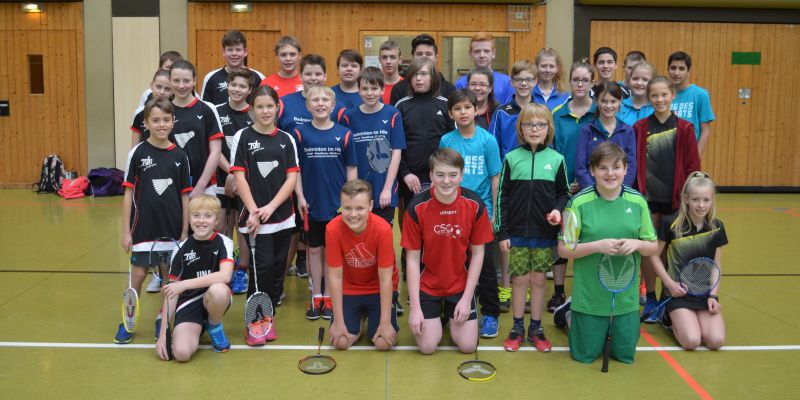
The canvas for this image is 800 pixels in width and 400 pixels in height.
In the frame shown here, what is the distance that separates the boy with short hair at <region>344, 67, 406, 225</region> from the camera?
18.2ft

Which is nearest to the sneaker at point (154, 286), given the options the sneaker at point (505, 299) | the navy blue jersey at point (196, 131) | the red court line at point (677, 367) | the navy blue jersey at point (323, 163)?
the navy blue jersey at point (196, 131)

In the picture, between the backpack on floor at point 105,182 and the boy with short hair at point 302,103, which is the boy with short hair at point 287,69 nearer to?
the boy with short hair at point 302,103

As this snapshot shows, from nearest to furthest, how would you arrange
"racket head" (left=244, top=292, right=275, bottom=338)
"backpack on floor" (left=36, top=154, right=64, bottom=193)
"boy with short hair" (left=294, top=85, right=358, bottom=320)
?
"racket head" (left=244, top=292, right=275, bottom=338), "boy with short hair" (left=294, top=85, right=358, bottom=320), "backpack on floor" (left=36, top=154, right=64, bottom=193)

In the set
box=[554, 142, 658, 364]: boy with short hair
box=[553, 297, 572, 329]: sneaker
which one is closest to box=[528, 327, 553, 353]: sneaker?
box=[554, 142, 658, 364]: boy with short hair

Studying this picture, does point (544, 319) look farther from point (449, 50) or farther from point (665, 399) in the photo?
point (449, 50)

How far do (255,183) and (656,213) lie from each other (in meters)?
3.27

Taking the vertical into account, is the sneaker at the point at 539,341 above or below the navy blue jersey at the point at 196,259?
below

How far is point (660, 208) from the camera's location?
18.4ft

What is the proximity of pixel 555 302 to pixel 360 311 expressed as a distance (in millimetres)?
1799

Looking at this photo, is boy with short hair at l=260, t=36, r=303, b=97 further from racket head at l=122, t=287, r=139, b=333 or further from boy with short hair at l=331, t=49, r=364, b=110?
racket head at l=122, t=287, r=139, b=333

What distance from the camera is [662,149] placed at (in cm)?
552

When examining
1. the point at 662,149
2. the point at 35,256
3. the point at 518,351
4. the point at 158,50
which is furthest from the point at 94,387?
the point at 158,50

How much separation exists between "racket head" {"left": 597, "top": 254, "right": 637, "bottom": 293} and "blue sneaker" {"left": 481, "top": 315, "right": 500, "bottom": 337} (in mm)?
985

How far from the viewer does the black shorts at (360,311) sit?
4891 mm
